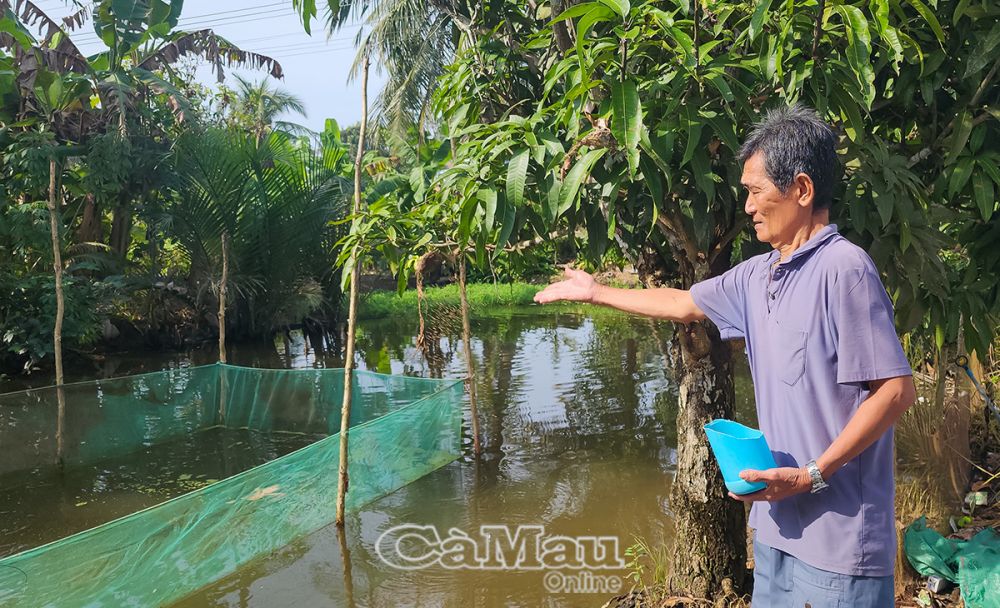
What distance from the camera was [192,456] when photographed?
6.43 meters

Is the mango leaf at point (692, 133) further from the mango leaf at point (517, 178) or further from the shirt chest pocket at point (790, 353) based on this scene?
the shirt chest pocket at point (790, 353)

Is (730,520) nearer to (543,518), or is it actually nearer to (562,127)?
(562,127)

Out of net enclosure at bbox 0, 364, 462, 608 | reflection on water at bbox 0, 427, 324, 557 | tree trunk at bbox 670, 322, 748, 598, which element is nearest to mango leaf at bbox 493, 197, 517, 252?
tree trunk at bbox 670, 322, 748, 598

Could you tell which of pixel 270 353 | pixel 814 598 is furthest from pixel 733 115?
pixel 270 353

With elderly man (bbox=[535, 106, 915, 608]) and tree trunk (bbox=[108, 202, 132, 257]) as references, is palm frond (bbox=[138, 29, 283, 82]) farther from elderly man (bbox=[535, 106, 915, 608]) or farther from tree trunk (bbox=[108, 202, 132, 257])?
elderly man (bbox=[535, 106, 915, 608])

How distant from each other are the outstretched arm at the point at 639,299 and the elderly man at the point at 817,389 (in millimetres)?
281

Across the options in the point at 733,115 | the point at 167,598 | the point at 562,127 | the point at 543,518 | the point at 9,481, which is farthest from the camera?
the point at 9,481

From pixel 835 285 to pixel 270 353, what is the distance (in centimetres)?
1220

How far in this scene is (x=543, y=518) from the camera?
4906mm

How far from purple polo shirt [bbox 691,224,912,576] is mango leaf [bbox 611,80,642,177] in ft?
1.52

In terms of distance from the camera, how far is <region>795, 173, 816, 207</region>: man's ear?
4.97ft

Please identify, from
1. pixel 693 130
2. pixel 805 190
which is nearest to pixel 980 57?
pixel 693 130

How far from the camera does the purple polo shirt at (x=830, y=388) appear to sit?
1420 mm

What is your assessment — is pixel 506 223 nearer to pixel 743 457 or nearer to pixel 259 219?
pixel 743 457
